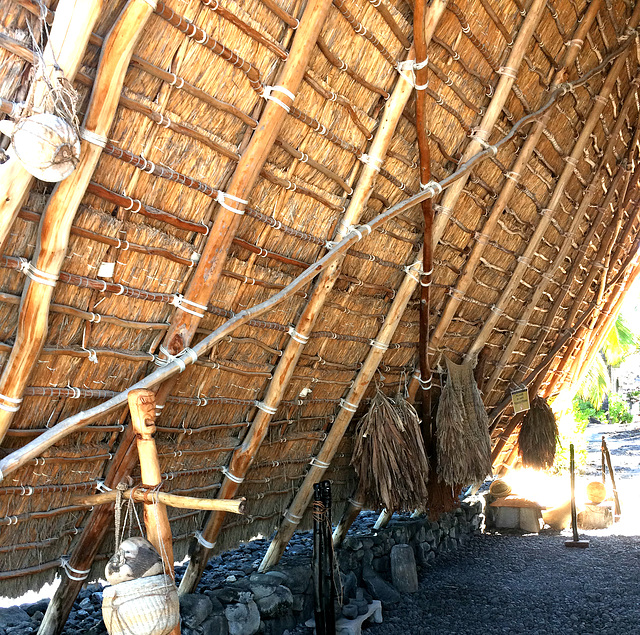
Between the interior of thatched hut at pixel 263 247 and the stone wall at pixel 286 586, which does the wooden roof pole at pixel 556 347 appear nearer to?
the interior of thatched hut at pixel 263 247

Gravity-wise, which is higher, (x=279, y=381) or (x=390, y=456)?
(x=279, y=381)

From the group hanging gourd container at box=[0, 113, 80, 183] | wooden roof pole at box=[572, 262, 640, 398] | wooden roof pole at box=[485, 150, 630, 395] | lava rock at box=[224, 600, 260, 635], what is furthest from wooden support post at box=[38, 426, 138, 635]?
wooden roof pole at box=[572, 262, 640, 398]

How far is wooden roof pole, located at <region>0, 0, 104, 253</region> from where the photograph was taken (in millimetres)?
1513

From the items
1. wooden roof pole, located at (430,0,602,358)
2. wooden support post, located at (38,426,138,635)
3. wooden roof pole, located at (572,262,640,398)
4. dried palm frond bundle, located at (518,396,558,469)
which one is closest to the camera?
wooden support post, located at (38,426,138,635)

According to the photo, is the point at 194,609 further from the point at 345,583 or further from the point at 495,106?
the point at 495,106

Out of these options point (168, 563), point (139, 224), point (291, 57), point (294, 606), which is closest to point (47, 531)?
point (168, 563)

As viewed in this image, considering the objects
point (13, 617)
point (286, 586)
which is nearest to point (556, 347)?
point (286, 586)

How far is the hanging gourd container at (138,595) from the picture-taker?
157 centimetres

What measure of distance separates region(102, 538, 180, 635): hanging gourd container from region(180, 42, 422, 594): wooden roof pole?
1083 millimetres

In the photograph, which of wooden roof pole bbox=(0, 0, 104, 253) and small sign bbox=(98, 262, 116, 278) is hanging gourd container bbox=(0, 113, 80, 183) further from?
small sign bbox=(98, 262, 116, 278)

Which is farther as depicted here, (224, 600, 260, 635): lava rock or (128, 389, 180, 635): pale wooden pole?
(224, 600, 260, 635): lava rock

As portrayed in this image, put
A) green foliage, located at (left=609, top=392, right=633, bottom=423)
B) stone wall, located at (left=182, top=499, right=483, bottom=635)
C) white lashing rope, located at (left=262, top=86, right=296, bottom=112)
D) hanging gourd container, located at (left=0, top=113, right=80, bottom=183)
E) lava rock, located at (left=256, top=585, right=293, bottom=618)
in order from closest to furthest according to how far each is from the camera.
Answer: hanging gourd container, located at (left=0, top=113, right=80, bottom=183) → white lashing rope, located at (left=262, top=86, right=296, bottom=112) → stone wall, located at (left=182, top=499, right=483, bottom=635) → lava rock, located at (left=256, top=585, right=293, bottom=618) → green foliage, located at (left=609, top=392, right=633, bottom=423)

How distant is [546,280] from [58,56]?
354cm

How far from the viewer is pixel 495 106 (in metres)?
3.04
